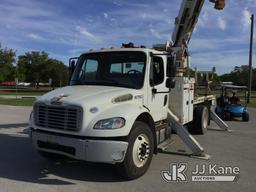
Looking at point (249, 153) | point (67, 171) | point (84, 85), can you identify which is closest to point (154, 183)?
point (67, 171)

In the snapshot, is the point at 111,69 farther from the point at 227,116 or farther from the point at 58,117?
the point at 227,116

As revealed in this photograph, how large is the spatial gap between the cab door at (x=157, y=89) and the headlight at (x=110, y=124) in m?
1.43

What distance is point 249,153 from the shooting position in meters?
9.73

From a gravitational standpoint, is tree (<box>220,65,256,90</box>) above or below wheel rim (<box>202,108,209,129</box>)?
above

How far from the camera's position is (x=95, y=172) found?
7.55 metres

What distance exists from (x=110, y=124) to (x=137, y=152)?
2.82 ft

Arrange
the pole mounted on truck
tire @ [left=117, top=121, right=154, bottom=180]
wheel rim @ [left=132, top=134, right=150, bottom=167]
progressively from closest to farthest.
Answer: tire @ [left=117, top=121, right=154, bottom=180], wheel rim @ [left=132, top=134, right=150, bottom=167], the pole mounted on truck

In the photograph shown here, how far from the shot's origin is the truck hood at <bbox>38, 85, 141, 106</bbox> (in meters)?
6.85

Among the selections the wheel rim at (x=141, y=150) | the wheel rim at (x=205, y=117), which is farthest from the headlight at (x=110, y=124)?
the wheel rim at (x=205, y=117)

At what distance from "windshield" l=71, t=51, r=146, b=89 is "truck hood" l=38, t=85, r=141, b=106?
311mm

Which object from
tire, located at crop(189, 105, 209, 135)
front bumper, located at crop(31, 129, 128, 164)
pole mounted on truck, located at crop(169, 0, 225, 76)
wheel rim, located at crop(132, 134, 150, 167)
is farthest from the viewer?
tire, located at crop(189, 105, 209, 135)

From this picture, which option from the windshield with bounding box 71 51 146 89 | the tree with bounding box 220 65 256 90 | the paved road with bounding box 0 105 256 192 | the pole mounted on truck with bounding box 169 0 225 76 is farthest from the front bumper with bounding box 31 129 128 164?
the tree with bounding box 220 65 256 90

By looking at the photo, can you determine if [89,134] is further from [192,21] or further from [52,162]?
[192,21]

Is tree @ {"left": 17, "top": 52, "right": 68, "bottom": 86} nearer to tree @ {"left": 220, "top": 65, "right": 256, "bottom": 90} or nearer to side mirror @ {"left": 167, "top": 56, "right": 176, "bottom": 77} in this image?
tree @ {"left": 220, "top": 65, "right": 256, "bottom": 90}
